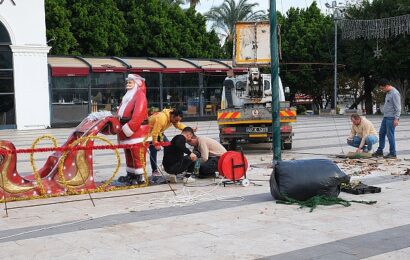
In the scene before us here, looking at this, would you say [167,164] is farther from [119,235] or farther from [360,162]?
[360,162]

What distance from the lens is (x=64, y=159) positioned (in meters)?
8.60

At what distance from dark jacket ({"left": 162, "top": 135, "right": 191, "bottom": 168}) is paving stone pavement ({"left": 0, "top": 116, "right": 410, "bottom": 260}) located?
0.41 m

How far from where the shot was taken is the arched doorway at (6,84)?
92.4 ft

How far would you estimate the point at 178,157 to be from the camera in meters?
9.46

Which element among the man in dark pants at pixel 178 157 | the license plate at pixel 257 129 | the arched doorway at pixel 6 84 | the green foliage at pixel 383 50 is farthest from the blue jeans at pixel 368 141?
the green foliage at pixel 383 50

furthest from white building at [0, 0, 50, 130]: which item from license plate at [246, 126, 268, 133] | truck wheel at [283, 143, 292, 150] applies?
truck wheel at [283, 143, 292, 150]

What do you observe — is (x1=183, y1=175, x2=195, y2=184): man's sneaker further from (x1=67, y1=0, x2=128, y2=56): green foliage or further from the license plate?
(x1=67, y1=0, x2=128, y2=56): green foliage

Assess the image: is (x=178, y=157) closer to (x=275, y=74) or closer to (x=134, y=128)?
(x=134, y=128)

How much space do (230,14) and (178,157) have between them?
44470 mm

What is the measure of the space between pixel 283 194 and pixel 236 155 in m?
1.79

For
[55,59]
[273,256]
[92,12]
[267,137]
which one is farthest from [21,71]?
[273,256]

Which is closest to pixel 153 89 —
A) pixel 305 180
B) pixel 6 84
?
pixel 6 84

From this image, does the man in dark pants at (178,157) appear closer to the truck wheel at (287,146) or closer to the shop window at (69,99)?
the truck wheel at (287,146)

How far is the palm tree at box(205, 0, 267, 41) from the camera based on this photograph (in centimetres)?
5188
